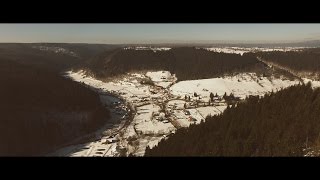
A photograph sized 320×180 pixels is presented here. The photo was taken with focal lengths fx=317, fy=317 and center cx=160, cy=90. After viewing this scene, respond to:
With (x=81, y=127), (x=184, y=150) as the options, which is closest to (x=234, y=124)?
(x=184, y=150)

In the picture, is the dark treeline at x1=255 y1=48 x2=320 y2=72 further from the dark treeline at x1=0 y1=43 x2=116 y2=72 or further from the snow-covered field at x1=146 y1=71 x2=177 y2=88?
the dark treeline at x1=0 y1=43 x2=116 y2=72

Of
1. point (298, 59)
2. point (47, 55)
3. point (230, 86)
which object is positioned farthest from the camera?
point (47, 55)

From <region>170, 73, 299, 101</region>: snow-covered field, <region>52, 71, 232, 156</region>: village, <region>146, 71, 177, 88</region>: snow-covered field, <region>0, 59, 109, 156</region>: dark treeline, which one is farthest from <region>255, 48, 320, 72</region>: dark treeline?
<region>0, 59, 109, 156</region>: dark treeline

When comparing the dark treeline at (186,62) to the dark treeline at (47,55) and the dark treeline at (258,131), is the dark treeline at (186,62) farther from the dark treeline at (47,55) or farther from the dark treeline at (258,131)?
the dark treeline at (258,131)

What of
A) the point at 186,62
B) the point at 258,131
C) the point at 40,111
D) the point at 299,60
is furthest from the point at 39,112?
the point at 299,60

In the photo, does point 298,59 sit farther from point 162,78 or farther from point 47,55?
point 47,55

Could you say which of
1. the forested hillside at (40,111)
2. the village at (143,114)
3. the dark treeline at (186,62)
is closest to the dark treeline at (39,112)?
the forested hillside at (40,111)

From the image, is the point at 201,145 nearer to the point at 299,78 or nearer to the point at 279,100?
the point at 279,100
